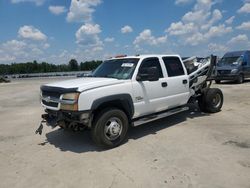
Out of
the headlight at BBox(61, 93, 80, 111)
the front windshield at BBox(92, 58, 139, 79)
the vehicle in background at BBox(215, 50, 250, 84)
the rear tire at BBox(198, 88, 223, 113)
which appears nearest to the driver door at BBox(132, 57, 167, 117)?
the front windshield at BBox(92, 58, 139, 79)

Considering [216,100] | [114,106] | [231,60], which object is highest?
[231,60]

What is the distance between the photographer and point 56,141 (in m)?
6.46

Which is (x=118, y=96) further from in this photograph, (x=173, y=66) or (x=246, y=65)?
(x=246, y=65)

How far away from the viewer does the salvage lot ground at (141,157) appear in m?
4.27

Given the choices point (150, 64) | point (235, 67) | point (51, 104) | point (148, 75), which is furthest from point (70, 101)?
point (235, 67)

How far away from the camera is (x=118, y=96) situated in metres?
5.77

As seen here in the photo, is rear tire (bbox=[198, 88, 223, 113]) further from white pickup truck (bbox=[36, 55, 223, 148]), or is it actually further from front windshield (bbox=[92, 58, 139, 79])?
front windshield (bbox=[92, 58, 139, 79])

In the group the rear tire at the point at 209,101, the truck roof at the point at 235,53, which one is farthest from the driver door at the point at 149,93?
the truck roof at the point at 235,53

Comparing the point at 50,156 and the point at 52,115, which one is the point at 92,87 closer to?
the point at 52,115

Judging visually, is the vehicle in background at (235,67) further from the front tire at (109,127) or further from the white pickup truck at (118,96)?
the front tire at (109,127)

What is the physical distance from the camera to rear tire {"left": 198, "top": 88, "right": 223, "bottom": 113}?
8.74 m

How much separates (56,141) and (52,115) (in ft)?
2.67

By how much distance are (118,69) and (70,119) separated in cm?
186

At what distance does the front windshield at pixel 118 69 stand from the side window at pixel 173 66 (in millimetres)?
1046
